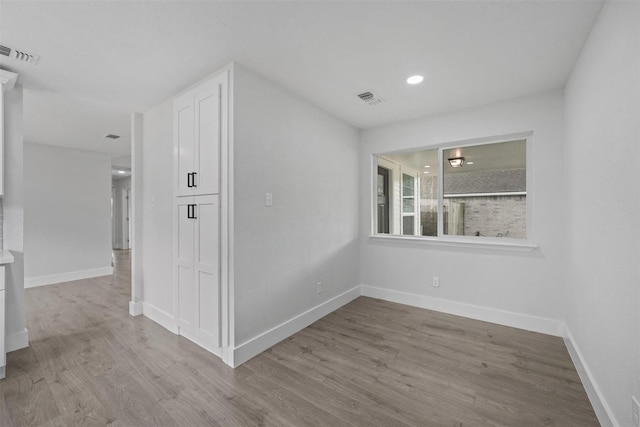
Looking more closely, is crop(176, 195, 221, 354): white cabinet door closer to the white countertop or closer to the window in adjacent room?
the white countertop

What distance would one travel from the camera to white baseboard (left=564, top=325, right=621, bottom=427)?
157 cm

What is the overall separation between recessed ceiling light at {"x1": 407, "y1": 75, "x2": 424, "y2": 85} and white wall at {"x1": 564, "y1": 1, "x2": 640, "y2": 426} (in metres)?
1.15

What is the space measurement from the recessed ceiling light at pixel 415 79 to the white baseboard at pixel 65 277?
21.3ft

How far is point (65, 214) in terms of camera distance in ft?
16.8

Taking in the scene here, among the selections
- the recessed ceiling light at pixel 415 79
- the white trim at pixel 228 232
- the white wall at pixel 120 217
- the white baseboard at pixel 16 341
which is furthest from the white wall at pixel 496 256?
the white wall at pixel 120 217

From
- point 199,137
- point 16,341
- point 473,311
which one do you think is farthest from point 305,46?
point 16,341

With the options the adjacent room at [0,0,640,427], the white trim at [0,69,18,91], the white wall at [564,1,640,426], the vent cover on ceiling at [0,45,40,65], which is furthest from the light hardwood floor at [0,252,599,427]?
the vent cover on ceiling at [0,45,40,65]

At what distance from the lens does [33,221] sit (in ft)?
15.6

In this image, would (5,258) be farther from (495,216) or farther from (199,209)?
(495,216)

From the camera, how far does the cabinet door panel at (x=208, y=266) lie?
2.36m

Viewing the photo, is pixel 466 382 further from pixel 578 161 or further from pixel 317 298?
pixel 578 161

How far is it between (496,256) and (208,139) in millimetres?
3338

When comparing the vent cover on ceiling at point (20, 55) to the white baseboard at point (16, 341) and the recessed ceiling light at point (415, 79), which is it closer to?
the white baseboard at point (16, 341)

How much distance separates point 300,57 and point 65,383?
10.2 feet
